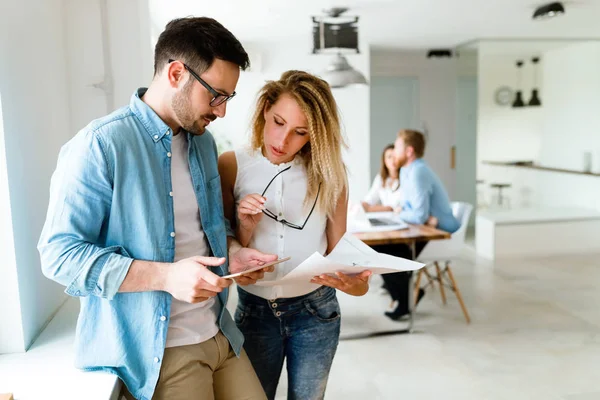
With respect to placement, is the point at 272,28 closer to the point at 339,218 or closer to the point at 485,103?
the point at 485,103

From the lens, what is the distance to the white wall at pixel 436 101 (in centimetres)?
758

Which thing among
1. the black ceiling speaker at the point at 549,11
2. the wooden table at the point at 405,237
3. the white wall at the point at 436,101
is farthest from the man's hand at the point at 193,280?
the white wall at the point at 436,101

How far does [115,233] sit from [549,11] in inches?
186

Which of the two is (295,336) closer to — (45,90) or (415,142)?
(45,90)

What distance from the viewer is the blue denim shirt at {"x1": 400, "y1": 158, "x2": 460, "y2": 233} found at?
3912 mm

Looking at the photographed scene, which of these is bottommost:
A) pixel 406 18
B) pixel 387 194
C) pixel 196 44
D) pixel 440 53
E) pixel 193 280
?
pixel 387 194

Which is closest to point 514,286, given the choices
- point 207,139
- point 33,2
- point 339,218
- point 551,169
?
point 551,169

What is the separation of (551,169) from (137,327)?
6.61 m

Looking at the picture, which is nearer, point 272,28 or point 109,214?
point 109,214

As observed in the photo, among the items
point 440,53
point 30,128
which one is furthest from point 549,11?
point 30,128

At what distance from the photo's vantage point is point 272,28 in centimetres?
559

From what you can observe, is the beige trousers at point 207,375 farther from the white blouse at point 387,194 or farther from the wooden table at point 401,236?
the white blouse at point 387,194

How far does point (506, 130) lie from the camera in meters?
6.71

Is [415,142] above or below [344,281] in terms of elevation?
above
